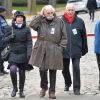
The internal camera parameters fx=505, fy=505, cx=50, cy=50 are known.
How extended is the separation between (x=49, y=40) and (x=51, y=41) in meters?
0.04

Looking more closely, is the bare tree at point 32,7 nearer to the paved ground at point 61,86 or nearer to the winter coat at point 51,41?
the paved ground at point 61,86

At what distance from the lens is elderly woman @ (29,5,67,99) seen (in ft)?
31.9

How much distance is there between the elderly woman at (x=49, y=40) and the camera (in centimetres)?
971

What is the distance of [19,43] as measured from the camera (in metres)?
10.1

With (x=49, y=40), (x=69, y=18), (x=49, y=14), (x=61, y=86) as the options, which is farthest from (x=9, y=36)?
(x=61, y=86)

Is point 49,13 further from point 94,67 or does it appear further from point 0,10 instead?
point 94,67

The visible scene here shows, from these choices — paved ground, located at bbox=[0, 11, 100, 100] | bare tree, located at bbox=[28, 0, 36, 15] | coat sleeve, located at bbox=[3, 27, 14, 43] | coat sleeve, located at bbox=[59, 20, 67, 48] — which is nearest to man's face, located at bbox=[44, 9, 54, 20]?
coat sleeve, located at bbox=[59, 20, 67, 48]

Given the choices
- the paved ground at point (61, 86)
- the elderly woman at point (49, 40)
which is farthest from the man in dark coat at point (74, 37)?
the elderly woman at point (49, 40)

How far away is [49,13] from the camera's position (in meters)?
9.68

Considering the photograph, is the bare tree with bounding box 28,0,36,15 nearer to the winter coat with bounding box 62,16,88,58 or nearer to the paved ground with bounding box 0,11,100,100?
the paved ground with bounding box 0,11,100,100

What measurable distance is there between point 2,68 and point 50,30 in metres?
3.55

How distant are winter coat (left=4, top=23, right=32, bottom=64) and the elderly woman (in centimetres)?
31

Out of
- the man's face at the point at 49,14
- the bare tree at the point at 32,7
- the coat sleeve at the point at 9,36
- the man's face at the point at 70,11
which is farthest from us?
the bare tree at the point at 32,7

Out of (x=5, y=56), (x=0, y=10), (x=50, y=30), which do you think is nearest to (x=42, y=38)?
(x=50, y=30)
